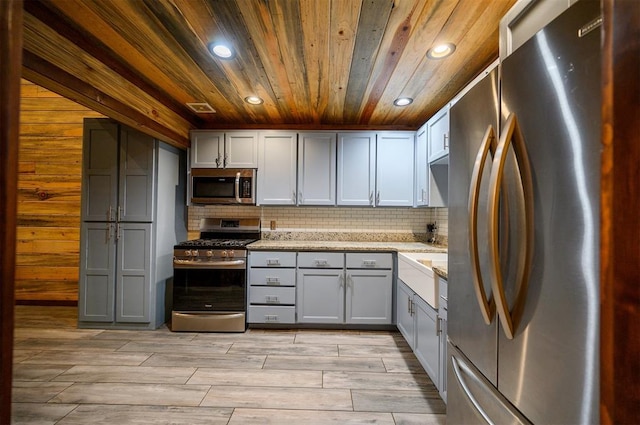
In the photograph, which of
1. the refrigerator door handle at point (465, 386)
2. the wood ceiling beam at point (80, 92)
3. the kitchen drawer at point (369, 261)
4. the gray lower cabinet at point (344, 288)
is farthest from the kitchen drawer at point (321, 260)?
the wood ceiling beam at point (80, 92)

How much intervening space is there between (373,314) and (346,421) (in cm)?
137

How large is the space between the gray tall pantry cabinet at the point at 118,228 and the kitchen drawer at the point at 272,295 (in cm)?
108

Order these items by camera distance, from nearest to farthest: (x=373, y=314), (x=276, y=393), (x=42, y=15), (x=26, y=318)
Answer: (x=42, y=15) < (x=276, y=393) < (x=373, y=314) < (x=26, y=318)

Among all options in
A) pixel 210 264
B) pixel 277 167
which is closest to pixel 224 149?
pixel 277 167

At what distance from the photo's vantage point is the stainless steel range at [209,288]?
2.96 m

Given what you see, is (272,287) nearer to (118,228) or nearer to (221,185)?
(221,185)

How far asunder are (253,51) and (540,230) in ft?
6.34

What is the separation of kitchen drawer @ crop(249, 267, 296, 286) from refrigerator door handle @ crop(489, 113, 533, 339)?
2357 mm

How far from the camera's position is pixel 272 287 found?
9.93 ft

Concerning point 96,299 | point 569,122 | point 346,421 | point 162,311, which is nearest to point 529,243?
point 569,122

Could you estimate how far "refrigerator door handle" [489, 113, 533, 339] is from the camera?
0.78 metres

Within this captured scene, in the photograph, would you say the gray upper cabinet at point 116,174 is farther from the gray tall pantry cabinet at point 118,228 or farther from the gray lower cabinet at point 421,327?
the gray lower cabinet at point 421,327

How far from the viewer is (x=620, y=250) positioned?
44 centimetres

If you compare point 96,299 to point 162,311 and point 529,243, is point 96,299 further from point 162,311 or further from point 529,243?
point 529,243
